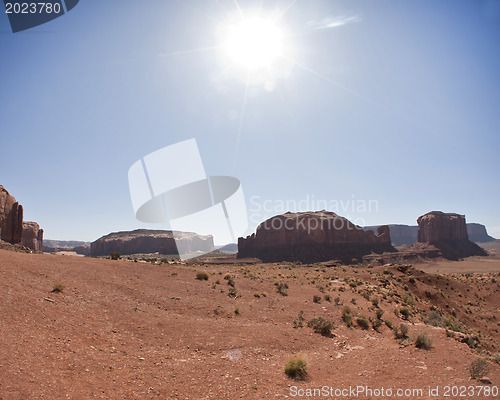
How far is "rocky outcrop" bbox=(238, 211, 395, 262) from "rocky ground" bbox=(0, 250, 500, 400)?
3246 inches

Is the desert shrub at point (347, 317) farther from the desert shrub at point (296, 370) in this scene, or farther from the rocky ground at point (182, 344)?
the desert shrub at point (296, 370)

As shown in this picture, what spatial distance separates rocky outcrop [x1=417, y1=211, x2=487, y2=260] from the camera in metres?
130

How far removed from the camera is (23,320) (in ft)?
28.8

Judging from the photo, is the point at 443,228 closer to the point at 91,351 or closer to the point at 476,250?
the point at 476,250

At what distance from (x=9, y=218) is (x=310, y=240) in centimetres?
9375

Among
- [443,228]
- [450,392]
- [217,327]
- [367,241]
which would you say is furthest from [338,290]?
[443,228]

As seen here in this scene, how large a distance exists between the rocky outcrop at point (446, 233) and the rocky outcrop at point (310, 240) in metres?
34.0

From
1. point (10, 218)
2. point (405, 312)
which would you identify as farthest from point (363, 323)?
point (10, 218)

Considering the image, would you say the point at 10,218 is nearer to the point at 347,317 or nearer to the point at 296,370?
the point at 347,317

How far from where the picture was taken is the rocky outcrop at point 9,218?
119 ft

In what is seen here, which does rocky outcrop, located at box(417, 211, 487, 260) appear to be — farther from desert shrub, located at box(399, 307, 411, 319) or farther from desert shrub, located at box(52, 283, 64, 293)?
desert shrub, located at box(52, 283, 64, 293)

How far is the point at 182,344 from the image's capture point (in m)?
10.3

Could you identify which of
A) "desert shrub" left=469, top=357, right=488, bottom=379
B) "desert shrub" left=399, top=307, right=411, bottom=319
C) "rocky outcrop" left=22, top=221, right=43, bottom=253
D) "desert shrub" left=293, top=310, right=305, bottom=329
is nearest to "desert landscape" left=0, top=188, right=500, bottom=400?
"desert shrub" left=469, top=357, right=488, bottom=379

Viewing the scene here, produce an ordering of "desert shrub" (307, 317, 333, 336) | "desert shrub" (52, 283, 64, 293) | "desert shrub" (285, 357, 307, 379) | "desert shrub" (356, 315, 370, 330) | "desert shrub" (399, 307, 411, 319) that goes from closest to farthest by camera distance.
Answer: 1. "desert shrub" (285, 357, 307, 379)
2. "desert shrub" (52, 283, 64, 293)
3. "desert shrub" (307, 317, 333, 336)
4. "desert shrub" (356, 315, 370, 330)
5. "desert shrub" (399, 307, 411, 319)
